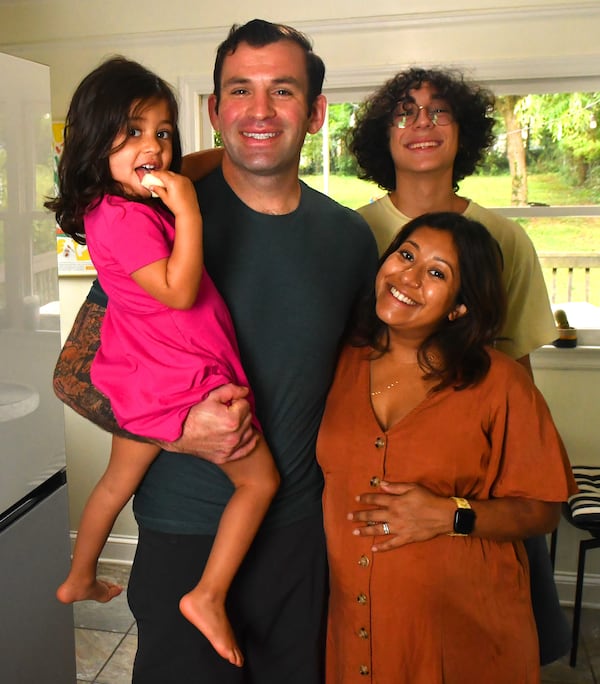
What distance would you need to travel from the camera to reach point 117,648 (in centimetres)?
305

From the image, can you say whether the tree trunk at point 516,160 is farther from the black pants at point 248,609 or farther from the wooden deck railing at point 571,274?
the black pants at point 248,609

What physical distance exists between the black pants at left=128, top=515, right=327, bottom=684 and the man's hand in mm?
251

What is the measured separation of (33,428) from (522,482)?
1.33 m

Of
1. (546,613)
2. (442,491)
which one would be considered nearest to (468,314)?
(442,491)

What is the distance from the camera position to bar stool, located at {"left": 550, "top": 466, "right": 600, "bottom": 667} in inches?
110

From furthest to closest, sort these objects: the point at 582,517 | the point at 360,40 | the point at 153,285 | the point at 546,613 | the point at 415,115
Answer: the point at 360,40
the point at 582,517
the point at 415,115
the point at 546,613
the point at 153,285

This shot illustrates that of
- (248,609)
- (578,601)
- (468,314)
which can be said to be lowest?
(578,601)

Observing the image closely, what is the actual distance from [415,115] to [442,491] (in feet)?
3.52

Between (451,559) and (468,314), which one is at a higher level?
(468,314)

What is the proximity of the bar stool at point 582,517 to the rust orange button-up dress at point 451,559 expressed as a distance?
4.70 feet

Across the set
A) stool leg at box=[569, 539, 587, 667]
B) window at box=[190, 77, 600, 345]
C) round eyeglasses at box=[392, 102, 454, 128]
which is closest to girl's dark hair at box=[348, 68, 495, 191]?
round eyeglasses at box=[392, 102, 454, 128]

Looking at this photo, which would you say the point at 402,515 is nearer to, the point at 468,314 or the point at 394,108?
the point at 468,314

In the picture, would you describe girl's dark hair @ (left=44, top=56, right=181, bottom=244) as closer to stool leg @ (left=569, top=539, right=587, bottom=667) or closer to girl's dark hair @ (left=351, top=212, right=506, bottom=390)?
girl's dark hair @ (left=351, top=212, right=506, bottom=390)

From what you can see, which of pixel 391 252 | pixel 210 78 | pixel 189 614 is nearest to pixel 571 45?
pixel 210 78
